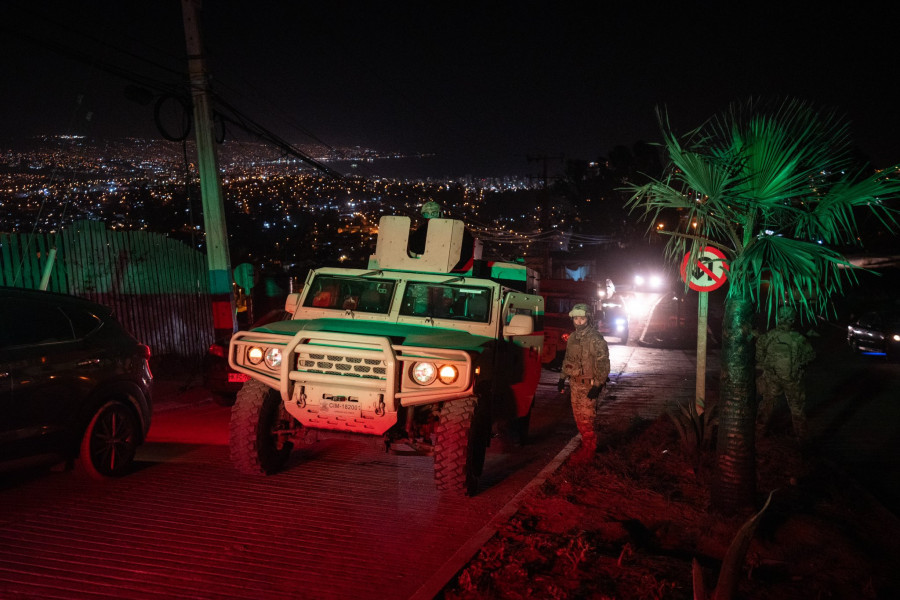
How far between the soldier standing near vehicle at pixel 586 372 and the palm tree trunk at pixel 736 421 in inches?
71.6

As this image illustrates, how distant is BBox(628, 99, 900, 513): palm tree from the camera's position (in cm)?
461

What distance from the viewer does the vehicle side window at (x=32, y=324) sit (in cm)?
504

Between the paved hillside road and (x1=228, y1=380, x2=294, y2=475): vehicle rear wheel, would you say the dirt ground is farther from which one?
(x1=228, y1=380, x2=294, y2=475): vehicle rear wheel

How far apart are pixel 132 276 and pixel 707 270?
11.0 m

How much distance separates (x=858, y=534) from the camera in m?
5.11

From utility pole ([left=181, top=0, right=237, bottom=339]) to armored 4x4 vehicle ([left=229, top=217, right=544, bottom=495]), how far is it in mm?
4460

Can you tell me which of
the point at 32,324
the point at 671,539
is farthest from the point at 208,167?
the point at 671,539

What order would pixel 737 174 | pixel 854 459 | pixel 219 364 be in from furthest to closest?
pixel 219 364, pixel 854 459, pixel 737 174

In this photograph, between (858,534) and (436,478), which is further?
(436,478)

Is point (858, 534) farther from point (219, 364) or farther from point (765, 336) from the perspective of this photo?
point (219, 364)

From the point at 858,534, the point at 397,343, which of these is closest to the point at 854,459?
the point at 858,534

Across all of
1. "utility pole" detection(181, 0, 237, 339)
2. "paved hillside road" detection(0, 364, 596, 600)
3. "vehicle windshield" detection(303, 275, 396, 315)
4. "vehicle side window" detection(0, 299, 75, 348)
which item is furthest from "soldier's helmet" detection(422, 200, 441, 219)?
"utility pole" detection(181, 0, 237, 339)

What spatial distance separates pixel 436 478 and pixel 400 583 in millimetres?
1646

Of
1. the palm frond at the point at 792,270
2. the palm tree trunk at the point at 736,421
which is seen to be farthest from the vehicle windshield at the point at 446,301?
the palm frond at the point at 792,270
